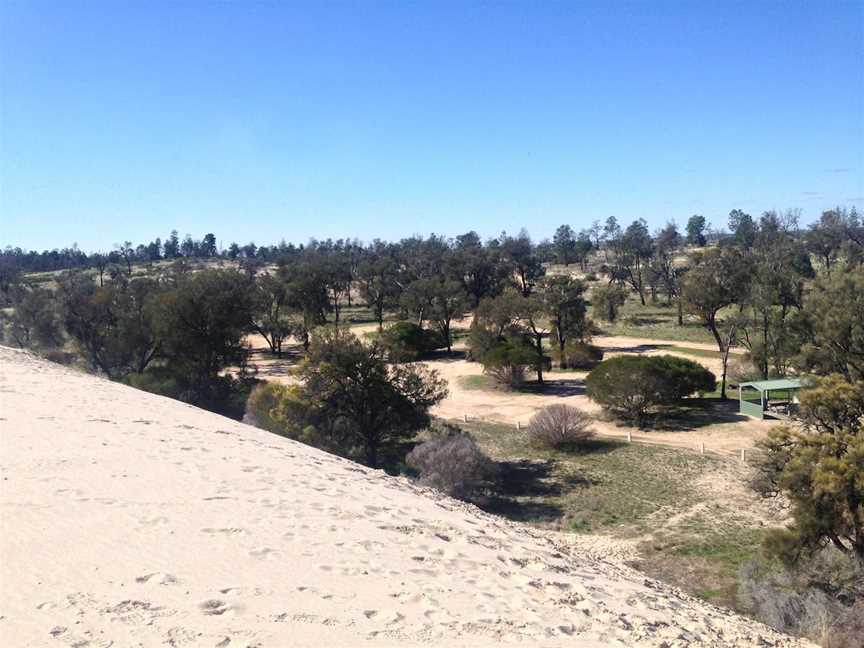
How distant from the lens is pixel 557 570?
7.84 metres

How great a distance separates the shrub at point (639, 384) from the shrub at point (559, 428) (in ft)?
13.3

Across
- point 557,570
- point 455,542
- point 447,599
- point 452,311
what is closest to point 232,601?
point 447,599

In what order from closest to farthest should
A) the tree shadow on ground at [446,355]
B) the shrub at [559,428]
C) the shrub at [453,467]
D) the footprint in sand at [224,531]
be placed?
the footprint in sand at [224,531], the shrub at [453,467], the shrub at [559,428], the tree shadow on ground at [446,355]

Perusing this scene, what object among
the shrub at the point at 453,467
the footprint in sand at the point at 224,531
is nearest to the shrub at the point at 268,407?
the shrub at the point at 453,467

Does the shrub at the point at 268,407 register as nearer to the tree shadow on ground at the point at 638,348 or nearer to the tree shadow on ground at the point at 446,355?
the tree shadow on ground at the point at 446,355

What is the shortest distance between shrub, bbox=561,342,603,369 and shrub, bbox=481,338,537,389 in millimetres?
5170

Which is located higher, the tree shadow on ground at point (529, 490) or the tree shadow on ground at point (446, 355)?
the tree shadow on ground at point (446, 355)

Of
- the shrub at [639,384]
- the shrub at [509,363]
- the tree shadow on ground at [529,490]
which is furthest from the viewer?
the shrub at [509,363]

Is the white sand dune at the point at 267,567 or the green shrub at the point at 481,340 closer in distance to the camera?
the white sand dune at the point at 267,567

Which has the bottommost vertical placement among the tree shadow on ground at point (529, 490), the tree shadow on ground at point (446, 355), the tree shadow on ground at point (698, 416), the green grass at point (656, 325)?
the tree shadow on ground at point (529, 490)

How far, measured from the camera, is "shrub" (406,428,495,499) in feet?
62.6

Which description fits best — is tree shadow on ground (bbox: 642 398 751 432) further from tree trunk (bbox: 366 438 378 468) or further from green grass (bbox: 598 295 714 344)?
green grass (bbox: 598 295 714 344)

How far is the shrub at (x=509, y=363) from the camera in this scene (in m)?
37.7

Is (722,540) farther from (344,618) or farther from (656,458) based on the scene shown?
(344,618)
